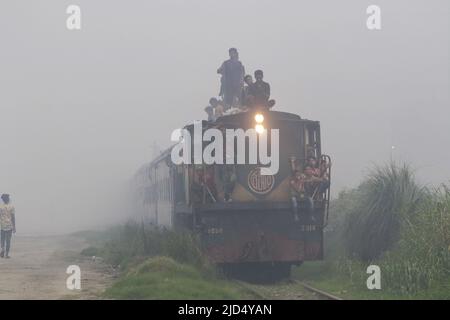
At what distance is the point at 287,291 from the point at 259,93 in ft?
13.9

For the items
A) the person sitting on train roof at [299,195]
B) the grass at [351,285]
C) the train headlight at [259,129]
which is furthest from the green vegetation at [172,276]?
the train headlight at [259,129]

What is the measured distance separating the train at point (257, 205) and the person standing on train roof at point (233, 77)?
2.26m

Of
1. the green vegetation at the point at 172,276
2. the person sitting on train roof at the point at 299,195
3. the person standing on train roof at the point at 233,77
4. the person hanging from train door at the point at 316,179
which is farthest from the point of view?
the person standing on train roof at the point at 233,77

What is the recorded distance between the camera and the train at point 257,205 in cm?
1359

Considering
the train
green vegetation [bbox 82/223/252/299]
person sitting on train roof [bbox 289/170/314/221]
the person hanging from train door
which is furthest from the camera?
the person hanging from train door

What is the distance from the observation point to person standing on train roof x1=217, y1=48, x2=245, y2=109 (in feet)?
53.3

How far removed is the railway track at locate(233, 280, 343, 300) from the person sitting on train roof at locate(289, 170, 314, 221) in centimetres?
138

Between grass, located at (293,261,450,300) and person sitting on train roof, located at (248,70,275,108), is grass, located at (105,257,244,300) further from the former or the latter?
person sitting on train roof, located at (248,70,275,108)

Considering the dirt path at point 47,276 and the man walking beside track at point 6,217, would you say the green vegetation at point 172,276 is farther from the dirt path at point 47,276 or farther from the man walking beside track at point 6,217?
the man walking beside track at point 6,217

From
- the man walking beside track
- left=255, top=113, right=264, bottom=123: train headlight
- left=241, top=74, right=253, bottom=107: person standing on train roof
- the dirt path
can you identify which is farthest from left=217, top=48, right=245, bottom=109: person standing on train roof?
the man walking beside track

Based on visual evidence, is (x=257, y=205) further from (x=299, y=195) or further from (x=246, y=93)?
(x=246, y=93)

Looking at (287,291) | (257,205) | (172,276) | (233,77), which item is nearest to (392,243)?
(287,291)

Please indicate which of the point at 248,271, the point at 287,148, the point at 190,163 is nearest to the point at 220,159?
the point at 190,163
